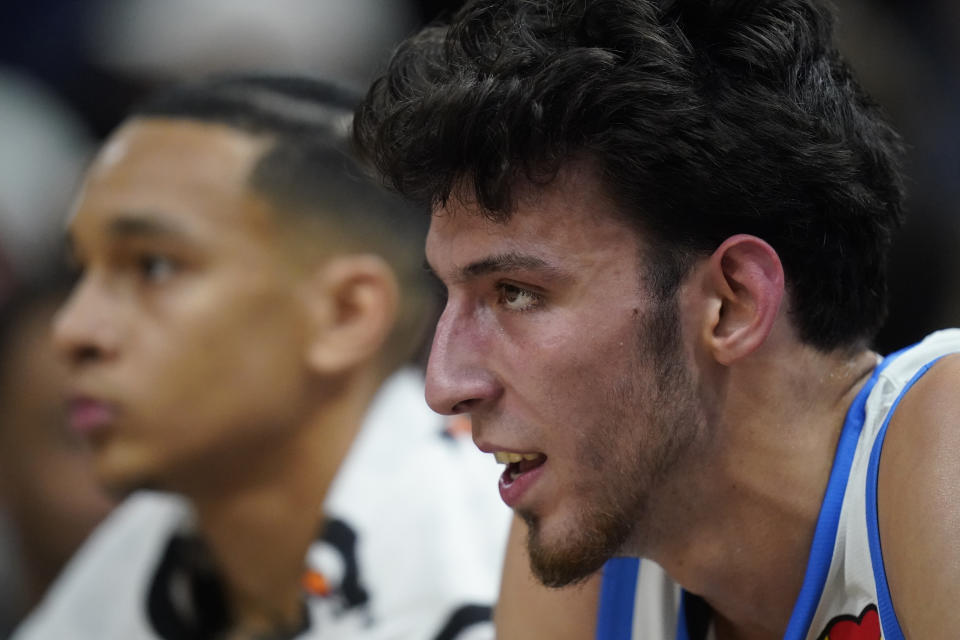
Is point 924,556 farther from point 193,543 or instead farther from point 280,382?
point 193,543

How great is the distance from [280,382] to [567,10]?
4.79 feet

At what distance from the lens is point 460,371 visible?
6.20 ft

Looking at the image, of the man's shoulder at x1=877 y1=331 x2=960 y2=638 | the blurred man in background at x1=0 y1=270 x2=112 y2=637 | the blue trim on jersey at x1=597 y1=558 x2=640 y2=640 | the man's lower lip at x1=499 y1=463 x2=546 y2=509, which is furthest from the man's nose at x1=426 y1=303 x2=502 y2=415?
the blurred man in background at x1=0 y1=270 x2=112 y2=637

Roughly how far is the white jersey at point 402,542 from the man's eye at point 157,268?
0.59 meters

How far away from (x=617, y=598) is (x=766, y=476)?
390 mm

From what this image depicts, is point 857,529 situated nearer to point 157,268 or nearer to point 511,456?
point 511,456

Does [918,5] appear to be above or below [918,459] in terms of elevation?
above

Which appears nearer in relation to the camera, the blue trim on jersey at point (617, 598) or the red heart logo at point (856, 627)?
the red heart logo at point (856, 627)

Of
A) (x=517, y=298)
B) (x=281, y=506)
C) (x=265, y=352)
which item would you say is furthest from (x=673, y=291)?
(x=281, y=506)

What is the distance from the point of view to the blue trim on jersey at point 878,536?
5.63 feet

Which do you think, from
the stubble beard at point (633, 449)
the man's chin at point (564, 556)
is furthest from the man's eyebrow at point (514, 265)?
the man's chin at point (564, 556)

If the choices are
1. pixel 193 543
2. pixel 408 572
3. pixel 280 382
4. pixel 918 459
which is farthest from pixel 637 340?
pixel 193 543

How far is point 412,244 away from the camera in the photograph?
327cm

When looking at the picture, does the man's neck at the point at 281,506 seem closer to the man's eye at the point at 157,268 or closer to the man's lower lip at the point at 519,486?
the man's eye at the point at 157,268
